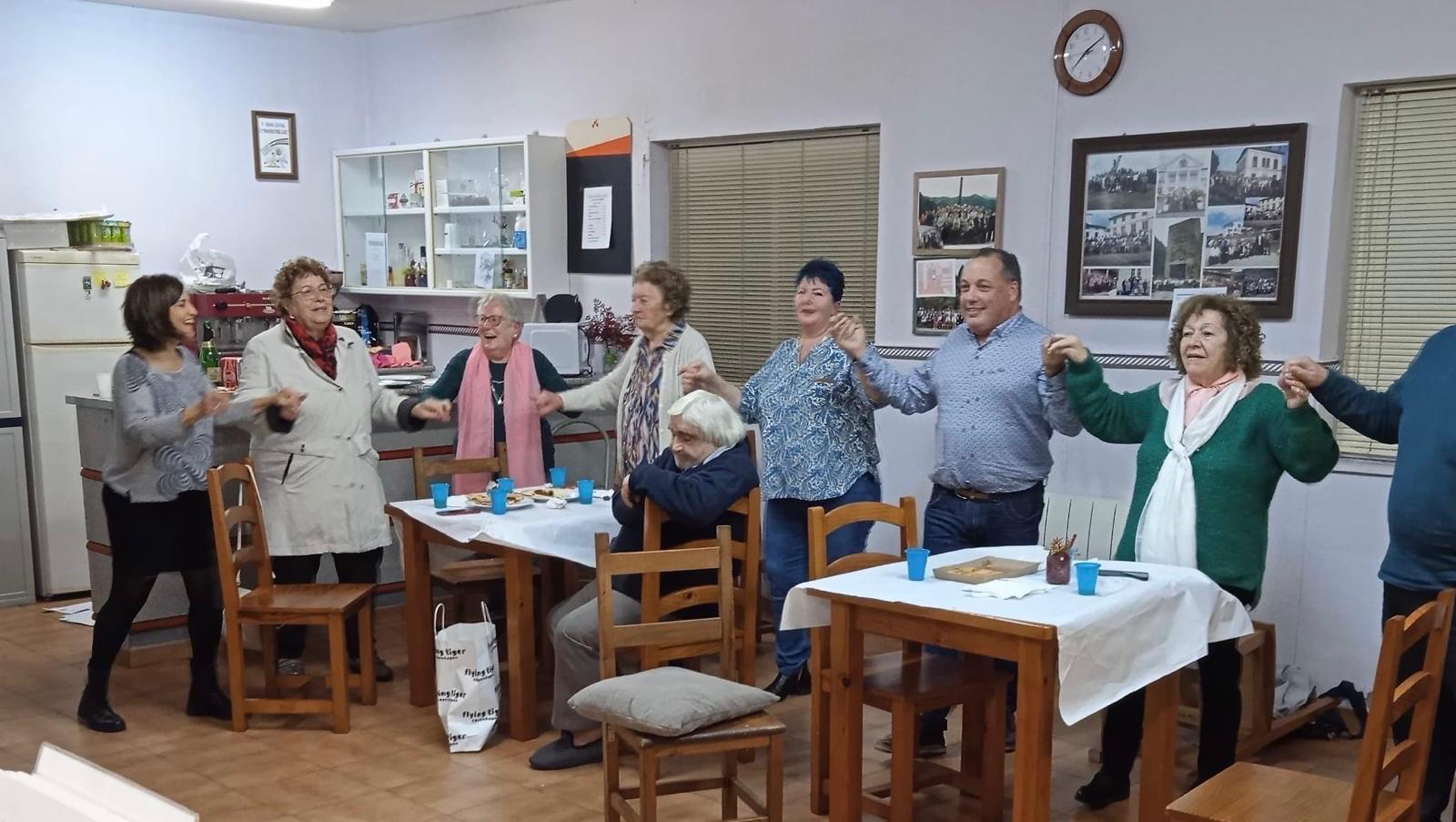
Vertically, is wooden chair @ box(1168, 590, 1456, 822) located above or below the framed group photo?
below


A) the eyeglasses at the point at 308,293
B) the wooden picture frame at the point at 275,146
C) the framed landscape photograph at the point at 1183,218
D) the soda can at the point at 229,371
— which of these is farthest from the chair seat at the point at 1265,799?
the wooden picture frame at the point at 275,146

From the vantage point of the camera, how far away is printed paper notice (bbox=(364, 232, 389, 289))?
7371 mm

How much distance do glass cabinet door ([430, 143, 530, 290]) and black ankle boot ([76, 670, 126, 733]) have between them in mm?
3067

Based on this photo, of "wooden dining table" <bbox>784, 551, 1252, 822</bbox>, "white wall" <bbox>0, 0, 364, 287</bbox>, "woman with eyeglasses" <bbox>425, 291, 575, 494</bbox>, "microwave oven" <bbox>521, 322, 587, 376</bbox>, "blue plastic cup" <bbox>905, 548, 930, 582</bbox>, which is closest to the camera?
"wooden dining table" <bbox>784, 551, 1252, 822</bbox>

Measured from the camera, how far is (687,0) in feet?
19.6

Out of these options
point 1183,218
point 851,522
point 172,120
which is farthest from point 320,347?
point 172,120

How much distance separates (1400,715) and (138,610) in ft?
12.4

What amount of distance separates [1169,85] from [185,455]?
365 cm

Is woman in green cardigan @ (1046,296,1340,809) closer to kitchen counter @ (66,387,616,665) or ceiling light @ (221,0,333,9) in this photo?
kitchen counter @ (66,387,616,665)

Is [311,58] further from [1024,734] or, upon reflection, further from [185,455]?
[1024,734]

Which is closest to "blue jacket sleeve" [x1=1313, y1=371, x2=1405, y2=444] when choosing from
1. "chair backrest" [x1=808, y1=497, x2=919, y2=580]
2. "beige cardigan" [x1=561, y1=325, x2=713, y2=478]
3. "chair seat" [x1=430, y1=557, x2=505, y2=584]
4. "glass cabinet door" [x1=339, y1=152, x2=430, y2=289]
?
"chair backrest" [x1=808, y1=497, x2=919, y2=580]

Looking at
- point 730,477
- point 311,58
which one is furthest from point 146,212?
point 730,477

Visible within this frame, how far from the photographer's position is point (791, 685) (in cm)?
435

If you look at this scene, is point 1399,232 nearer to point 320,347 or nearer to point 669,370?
point 669,370
